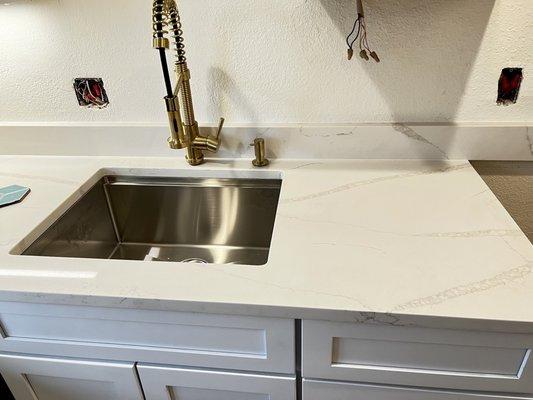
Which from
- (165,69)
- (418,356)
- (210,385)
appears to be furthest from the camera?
(165,69)

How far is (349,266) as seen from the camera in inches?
29.7

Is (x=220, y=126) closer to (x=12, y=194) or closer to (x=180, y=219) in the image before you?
(x=180, y=219)

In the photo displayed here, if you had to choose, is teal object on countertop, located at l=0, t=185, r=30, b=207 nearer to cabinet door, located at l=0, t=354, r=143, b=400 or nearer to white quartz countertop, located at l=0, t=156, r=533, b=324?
white quartz countertop, located at l=0, t=156, r=533, b=324

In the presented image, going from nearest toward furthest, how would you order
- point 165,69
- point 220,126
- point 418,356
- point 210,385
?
point 418,356 → point 210,385 → point 165,69 → point 220,126

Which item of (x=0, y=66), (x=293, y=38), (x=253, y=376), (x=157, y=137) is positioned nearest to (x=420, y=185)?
(x=293, y=38)

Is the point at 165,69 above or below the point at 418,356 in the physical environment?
above

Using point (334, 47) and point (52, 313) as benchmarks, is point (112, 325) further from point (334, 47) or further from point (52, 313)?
point (334, 47)

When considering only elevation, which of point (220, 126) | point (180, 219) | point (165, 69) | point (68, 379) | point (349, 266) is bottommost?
point (68, 379)

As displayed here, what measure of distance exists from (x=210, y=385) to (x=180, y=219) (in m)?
0.53

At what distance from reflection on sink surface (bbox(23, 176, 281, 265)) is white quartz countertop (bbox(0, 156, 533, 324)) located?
0.48ft

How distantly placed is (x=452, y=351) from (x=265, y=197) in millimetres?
620

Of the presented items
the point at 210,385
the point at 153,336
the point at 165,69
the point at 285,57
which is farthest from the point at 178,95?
the point at 210,385

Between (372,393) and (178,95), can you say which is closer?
(372,393)

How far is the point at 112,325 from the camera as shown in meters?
0.79
